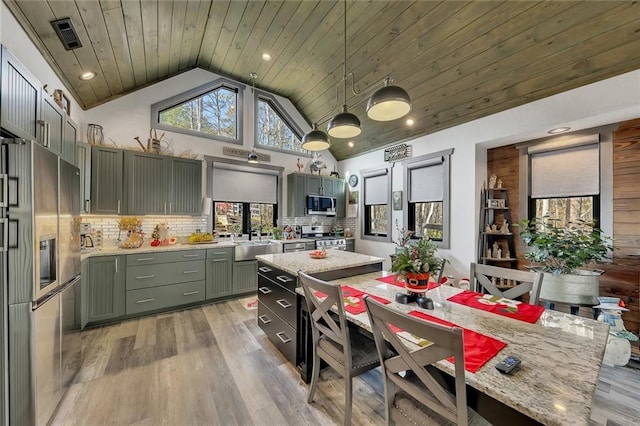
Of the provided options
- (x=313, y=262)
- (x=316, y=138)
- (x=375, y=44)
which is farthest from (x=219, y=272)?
(x=375, y=44)

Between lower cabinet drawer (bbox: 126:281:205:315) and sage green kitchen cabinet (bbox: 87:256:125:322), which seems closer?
sage green kitchen cabinet (bbox: 87:256:125:322)

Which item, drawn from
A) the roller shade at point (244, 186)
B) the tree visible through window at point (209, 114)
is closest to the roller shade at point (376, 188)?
the roller shade at point (244, 186)

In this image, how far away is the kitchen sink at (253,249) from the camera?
4.16 metres

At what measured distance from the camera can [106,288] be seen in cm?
315

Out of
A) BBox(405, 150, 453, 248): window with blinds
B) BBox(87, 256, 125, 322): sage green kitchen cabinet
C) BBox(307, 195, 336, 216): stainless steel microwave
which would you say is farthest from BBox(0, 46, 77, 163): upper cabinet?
BBox(405, 150, 453, 248): window with blinds

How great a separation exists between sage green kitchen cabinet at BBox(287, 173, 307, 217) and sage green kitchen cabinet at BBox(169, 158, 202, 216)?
5.84 ft

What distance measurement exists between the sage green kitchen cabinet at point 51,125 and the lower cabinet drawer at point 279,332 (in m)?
2.34

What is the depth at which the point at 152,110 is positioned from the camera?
4.04 metres

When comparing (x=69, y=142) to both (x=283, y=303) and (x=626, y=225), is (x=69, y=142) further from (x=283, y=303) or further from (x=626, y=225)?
(x=626, y=225)

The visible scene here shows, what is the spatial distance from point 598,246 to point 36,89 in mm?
5111

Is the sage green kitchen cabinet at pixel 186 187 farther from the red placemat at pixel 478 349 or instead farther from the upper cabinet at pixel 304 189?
the red placemat at pixel 478 349

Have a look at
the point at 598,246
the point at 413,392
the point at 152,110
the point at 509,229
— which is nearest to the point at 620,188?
the point at 598,246

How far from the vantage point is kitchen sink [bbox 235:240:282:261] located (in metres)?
4.16

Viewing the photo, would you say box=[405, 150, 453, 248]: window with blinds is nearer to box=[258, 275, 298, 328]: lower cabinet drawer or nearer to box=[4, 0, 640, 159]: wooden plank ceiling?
box=[4, 0, 640, 159]: wooden plank ceiling
